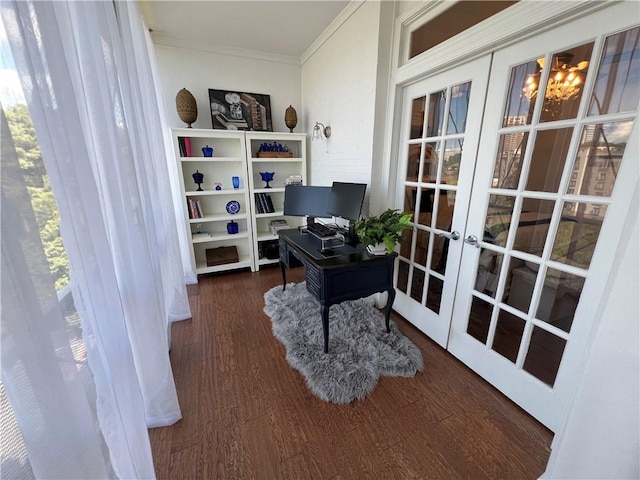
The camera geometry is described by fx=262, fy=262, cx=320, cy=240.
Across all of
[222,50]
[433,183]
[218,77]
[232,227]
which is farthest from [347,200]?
[222,50]

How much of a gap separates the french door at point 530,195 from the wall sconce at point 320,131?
1.03m

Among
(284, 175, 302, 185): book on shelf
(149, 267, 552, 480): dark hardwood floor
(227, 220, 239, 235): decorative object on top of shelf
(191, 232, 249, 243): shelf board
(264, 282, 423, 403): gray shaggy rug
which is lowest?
(149, 267, 552, 480): dark hardwood floor

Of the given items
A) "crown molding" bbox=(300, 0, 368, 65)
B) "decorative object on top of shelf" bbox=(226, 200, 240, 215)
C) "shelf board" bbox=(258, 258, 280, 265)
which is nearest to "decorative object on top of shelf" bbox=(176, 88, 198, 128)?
"decorative object on top of shelf" bbox=(226, 200, 240, 215)

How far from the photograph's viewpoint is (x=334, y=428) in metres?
1.43

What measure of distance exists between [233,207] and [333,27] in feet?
7.19

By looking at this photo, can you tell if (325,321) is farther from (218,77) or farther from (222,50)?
(222,50)

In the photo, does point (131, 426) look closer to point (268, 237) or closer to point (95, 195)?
point (95, 195)

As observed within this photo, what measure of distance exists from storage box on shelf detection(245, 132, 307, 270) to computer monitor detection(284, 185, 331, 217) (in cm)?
49

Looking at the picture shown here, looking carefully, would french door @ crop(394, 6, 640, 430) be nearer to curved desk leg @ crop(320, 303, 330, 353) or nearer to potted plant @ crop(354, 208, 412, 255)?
potted plant @ crop(354, 208, 412, 255)

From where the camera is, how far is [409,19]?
1887 mm

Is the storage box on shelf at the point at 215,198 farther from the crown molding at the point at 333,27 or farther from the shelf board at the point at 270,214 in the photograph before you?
the crown molding at the point at 333,27

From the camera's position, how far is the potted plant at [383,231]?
1858 mm

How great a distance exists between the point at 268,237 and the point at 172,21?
2.38 metres

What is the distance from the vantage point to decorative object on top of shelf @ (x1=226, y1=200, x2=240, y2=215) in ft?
10.9
